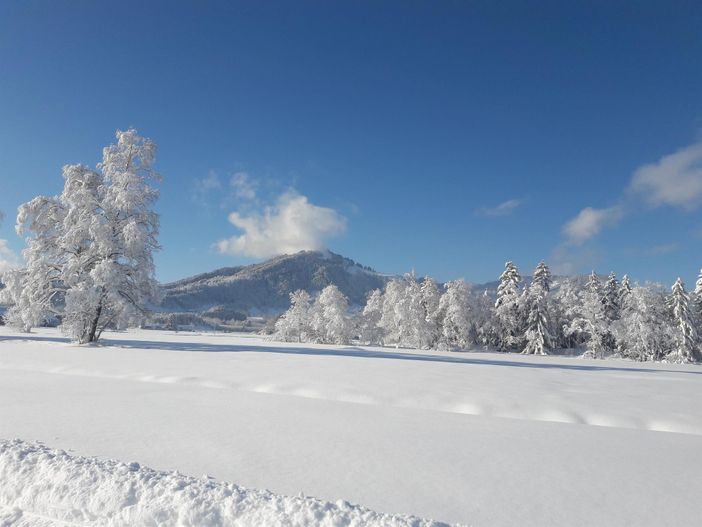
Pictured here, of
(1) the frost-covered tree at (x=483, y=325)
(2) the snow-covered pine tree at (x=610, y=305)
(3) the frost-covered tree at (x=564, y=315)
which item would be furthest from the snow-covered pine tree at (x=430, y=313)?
(2) the snow-covered pine tree at (x=610, y=305)

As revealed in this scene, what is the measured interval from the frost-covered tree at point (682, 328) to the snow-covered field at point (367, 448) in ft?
131

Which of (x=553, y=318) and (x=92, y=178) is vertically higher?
(x=92, y=178)

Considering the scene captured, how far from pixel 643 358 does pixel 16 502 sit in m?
54.3

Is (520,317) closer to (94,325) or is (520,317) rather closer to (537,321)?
(537,321)

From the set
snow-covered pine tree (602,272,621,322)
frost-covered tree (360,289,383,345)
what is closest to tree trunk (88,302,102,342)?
frost-covered tree (360,289,383,345)

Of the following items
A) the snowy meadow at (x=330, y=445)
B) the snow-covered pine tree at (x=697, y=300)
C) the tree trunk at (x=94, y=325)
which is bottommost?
the snowy meadow at (x=330, y=445)

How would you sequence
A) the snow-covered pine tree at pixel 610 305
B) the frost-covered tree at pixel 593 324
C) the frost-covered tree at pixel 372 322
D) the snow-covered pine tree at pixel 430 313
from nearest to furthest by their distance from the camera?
the frost-covered tree at pixel 593 324 → the snow-covered pine tree at pixel 610 305 → the snow-covered pine tree at pixel 430 313 → the frost-covered tree at pixel 372 322

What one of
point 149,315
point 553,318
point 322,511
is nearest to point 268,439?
point 322,511

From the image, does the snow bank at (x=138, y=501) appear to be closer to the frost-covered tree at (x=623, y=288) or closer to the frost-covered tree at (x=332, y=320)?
the frost-covered tree at (x=332, y=320)

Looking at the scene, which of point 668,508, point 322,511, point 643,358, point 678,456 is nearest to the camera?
point 322,511

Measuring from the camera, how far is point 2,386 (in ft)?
34.5

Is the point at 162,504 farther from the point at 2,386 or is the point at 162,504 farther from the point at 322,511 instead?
the point at 2,386

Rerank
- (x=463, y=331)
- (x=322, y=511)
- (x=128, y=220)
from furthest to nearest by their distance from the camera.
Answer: (x=463, y=331) < (x=128, y=220) < (x=322, y=511)

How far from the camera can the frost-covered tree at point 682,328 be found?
4238 centimetres
